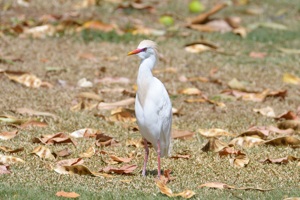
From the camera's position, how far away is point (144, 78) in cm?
529

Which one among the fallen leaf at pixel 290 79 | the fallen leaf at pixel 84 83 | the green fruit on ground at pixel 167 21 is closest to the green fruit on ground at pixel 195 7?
the green fruit on ground at pixel 167 21

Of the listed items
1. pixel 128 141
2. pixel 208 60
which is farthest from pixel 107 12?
pixel 128 141

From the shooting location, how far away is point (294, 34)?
440 inches

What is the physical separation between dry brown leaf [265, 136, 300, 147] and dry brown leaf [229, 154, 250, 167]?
1.93ft

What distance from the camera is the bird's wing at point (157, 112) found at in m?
5.21

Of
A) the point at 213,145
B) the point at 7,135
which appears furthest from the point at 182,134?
the point at 7,135

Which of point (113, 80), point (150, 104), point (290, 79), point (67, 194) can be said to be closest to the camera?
point (67, 194)

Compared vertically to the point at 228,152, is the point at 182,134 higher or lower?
lower

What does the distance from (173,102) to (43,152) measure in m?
2.44

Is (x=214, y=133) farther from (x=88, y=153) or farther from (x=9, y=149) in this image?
(x=9, y=149)

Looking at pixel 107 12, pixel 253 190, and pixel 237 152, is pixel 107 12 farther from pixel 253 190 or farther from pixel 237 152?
pixel 253 190

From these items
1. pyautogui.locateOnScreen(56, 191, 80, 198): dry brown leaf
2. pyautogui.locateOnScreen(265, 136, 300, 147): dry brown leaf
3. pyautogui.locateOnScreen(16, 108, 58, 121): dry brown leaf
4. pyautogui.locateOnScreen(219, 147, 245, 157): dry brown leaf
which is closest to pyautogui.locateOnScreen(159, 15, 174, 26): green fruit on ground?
pyautogui.locateOnScreen(16, 108, 58, 121): dry brown leaf

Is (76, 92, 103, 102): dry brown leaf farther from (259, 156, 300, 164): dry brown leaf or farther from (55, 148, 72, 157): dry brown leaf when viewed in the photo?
(259, 156, 300, 164): dry brown leaf

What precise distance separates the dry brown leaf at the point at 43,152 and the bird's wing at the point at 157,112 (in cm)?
92
